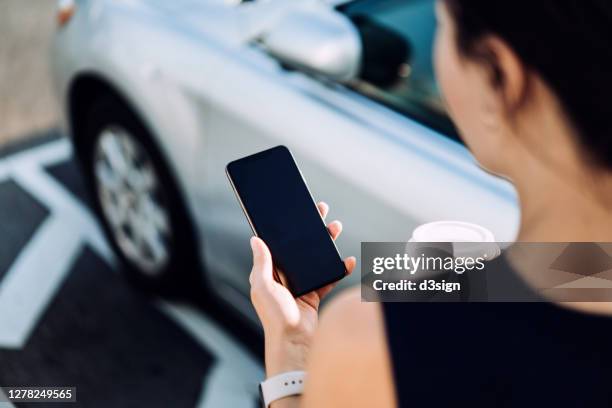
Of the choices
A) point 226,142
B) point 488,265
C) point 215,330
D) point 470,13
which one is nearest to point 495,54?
point 470,13

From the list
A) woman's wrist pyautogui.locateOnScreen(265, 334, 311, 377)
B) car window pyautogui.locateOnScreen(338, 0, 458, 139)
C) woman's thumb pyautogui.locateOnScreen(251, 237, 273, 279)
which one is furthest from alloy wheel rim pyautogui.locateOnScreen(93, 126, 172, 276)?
woman's wrist pyautogui.locateOnScreen(265, 334, 311, 377)

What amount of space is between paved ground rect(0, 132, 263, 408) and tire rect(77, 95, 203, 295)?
0.15 metres

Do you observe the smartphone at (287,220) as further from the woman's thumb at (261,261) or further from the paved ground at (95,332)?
the paved ground at (95,332)

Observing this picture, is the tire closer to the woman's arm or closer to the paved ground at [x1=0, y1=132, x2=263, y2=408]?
the paved ground at [x1=0, y1=132, x2=263, y2=408]

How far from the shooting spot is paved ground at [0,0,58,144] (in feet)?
14.3

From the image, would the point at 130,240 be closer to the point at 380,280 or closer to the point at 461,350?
the point at 380,280

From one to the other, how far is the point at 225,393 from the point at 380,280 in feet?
5.71

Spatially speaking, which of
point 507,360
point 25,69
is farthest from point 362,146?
point 25,69

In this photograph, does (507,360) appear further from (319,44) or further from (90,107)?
(90,107)

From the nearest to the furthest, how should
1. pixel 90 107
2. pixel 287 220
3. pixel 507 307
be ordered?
pixel 507 307 < pixel 287 220 < pixel 90 107

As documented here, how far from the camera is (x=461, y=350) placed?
880 mm

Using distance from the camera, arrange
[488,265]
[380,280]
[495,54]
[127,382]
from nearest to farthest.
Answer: [495,54]
[488,265]
[380,280]
[127,382]

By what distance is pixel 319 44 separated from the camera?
221 centimetres

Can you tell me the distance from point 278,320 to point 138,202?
187cm
